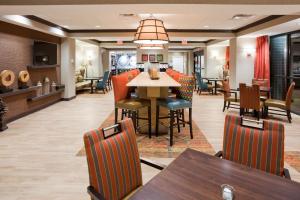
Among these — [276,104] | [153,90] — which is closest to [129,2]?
[153,90]

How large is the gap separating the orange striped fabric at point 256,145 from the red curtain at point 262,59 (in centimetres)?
737

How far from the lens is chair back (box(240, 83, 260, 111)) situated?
19.5 ft

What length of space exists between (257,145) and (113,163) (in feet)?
3.38

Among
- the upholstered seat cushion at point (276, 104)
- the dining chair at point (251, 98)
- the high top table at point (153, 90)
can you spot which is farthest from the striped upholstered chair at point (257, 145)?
the upholstered seat cushion at point (276, 104)

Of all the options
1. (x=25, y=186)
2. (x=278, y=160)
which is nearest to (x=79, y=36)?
(x=25, y=186)

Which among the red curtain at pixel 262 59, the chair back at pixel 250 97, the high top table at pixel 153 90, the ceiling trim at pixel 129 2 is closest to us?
the ceiling trim at pixel 129 2

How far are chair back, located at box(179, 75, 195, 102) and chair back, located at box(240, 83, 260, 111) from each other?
85.3 inches

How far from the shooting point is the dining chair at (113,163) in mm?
1507

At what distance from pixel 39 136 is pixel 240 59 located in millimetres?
7378

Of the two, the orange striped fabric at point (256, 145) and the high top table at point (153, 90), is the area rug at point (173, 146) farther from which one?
the orange striped fabric at point (256, 145)

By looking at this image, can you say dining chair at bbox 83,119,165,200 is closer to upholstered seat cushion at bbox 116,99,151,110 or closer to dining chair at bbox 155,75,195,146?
dining chair at bbox 155,75,195,146

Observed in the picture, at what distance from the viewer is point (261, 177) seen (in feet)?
4.69

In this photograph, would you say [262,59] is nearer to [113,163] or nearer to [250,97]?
[250,97]

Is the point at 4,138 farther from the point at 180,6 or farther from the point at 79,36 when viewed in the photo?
the point at 79,36
